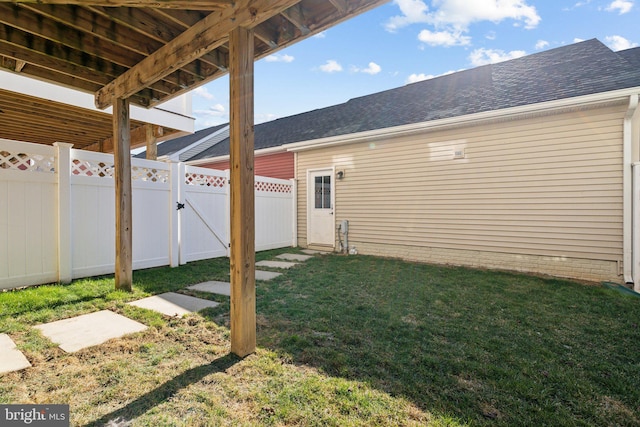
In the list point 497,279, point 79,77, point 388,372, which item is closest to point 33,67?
point 79,77

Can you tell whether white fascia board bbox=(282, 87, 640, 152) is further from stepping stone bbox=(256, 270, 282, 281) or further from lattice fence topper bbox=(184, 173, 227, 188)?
stepping stone bbox=(256, 270, 282, 281)

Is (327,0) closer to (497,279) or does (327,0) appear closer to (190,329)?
(190,329)

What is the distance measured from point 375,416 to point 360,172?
5.96m

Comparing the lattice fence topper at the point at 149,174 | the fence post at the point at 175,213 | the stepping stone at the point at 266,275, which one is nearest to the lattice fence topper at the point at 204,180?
the fence post at the point at 175,213

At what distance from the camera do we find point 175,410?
155 centimetres

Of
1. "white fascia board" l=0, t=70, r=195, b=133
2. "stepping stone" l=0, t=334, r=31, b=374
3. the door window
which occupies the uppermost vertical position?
"white fascia board" l=0, t=70, r=195, b=133

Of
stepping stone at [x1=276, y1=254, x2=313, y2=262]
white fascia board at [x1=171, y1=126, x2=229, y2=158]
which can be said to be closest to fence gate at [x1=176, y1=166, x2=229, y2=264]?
stepping stone at [x1=276, y1=254, x2=313, y2=262]

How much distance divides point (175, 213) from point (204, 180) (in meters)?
0.96

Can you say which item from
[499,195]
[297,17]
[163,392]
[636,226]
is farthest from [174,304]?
[636,226]

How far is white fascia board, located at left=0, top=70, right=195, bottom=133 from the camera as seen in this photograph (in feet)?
13.2

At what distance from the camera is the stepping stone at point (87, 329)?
228 centimetres

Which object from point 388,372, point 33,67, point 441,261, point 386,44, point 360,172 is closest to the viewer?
point 388,372

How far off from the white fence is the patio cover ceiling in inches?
39.5

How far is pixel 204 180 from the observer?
5.86m
